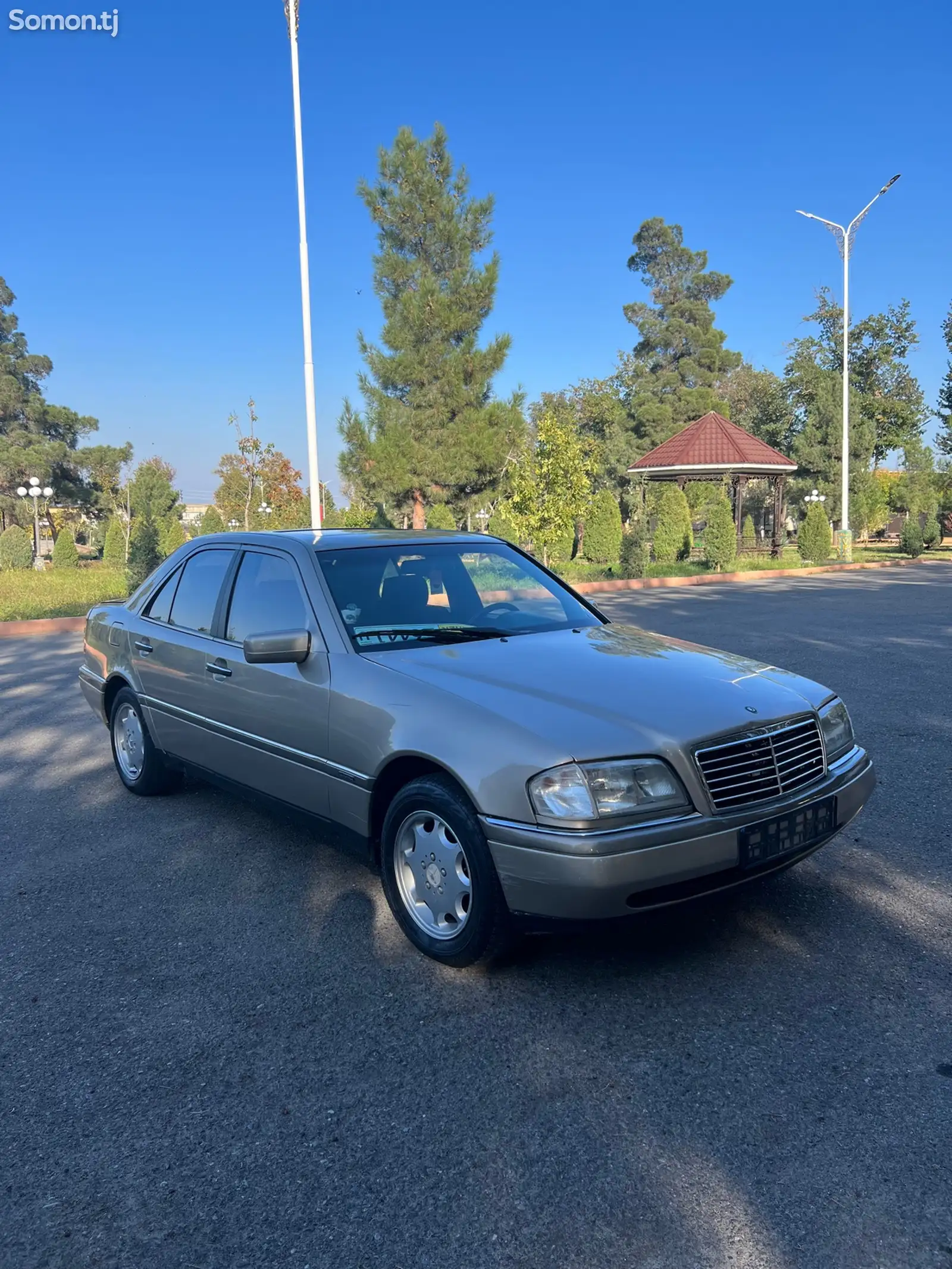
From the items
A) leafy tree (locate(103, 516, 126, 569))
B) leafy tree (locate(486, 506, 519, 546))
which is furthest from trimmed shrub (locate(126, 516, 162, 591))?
leafy tree (locate(103, 516, 126, 569))

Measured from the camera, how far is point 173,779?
5.64 meters

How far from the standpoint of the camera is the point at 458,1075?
2.77m

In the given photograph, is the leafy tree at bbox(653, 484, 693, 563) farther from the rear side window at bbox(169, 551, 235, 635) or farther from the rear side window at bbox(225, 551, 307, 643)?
the rear side window at bbox(225, 551, 307, 643)

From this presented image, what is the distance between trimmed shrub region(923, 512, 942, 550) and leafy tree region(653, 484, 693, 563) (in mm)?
12706

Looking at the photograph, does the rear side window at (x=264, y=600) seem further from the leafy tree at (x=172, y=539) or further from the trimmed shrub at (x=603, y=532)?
the leafy tree at (x=172, y=539)

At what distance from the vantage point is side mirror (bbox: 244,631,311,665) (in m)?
3.85

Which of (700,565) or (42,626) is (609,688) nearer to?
(42,626)

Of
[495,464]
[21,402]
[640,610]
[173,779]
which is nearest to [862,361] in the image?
[495,464]

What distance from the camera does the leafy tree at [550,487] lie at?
82.2ft

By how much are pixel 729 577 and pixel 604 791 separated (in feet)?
79.4

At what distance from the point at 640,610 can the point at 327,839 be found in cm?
1319

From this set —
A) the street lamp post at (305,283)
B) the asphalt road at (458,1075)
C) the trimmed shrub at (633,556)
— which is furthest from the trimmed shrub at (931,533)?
the asphalt road at (458,1075)

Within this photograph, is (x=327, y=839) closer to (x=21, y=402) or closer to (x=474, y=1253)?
(x=474, y=1253)

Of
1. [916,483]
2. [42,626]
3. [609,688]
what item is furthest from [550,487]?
[916,483]
